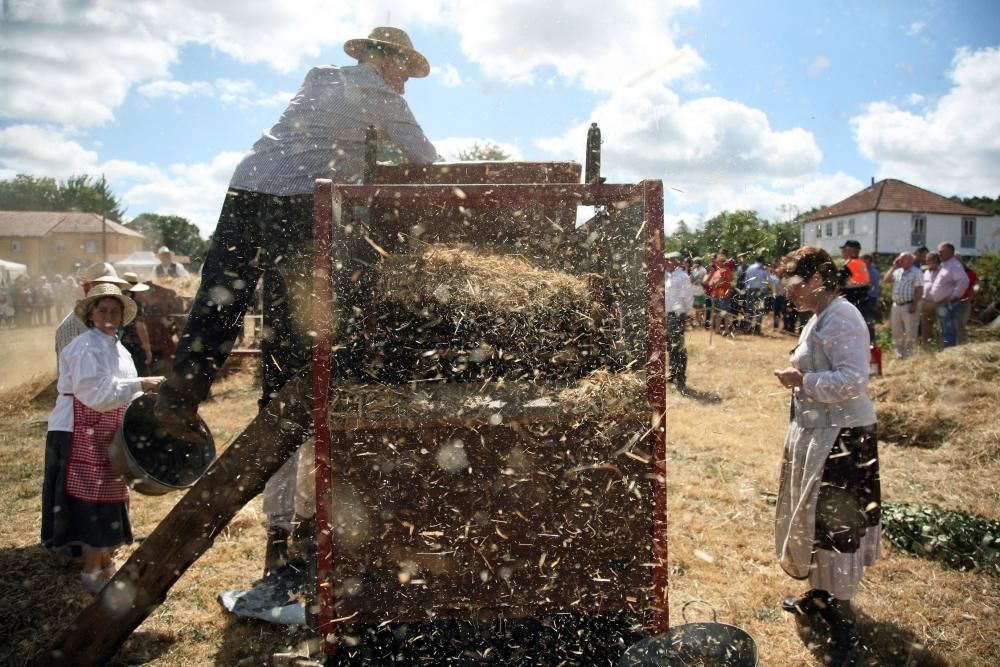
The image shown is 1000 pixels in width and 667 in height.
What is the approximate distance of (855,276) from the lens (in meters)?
9.58

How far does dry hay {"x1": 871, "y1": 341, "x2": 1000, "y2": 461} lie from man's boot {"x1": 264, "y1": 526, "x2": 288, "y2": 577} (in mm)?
6647

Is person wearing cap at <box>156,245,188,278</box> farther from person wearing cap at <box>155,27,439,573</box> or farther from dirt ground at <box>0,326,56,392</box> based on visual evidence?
person wearing cap at <box>155,27,439,573</box>

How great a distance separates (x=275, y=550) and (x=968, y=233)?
226ft

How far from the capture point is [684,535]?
4914 mm

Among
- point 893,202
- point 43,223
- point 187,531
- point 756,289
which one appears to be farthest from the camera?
point 43,223

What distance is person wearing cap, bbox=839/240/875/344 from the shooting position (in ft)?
12.4

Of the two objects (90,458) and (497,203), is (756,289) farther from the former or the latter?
(90,458)

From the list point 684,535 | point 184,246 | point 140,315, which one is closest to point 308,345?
point 684,535

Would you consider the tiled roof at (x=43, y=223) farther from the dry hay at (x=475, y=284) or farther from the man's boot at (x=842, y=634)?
the man's boot at (x=842, y=634)

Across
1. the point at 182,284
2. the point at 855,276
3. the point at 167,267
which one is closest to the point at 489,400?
the point at 855,276

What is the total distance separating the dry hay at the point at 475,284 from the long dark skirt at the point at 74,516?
8.82 feet

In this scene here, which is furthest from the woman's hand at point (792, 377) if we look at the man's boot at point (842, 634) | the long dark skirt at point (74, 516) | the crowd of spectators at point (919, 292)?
the crowd of spectators at point (919, 292)

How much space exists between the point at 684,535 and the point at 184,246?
100117 mm

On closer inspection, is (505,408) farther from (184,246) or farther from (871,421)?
(184,246)
